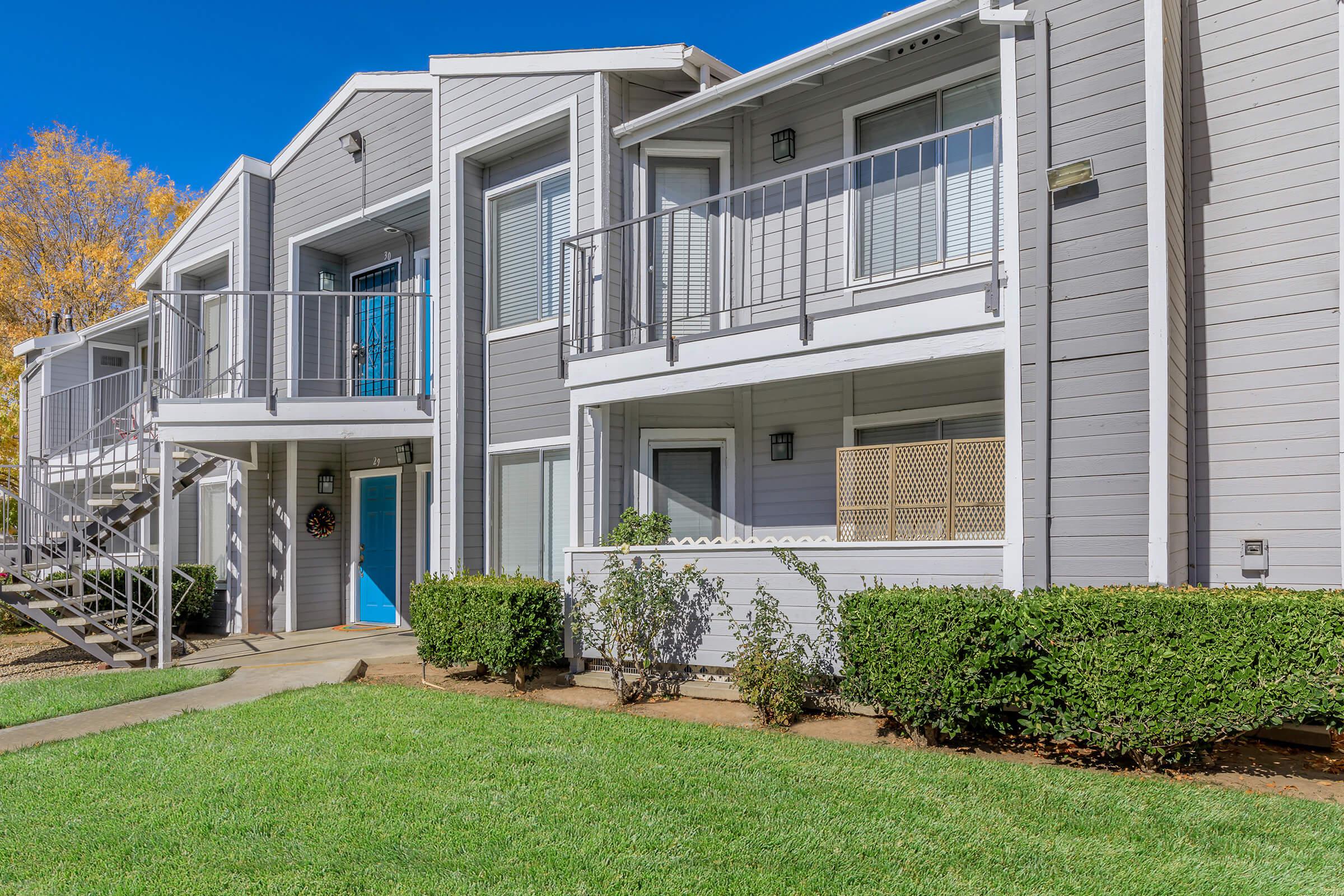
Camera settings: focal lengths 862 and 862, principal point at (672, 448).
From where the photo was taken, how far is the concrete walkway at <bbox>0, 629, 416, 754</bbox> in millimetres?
6750

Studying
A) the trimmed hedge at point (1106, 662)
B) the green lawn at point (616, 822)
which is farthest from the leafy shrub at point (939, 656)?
the green lawn at point (616, 822)

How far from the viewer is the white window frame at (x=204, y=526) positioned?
42.7 feet

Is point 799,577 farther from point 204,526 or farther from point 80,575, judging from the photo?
point 204,526

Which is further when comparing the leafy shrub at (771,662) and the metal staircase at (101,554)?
the metal staircase at (101,554)

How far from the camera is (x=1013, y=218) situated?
6367 mm

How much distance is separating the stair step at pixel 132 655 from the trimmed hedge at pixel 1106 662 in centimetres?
807

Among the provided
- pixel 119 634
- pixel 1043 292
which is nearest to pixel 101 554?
pixel 119 634

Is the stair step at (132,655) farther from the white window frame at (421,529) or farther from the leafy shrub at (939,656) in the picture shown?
the leafy shrub at (939,656)

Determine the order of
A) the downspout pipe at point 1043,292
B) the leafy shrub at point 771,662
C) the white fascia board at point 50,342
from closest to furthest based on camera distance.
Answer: the downspout pipe at point 1043,292, the leafy shrub at point 771,662, the white fascia board at point 50,342

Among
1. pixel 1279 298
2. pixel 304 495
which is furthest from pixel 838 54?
pixel 304 495

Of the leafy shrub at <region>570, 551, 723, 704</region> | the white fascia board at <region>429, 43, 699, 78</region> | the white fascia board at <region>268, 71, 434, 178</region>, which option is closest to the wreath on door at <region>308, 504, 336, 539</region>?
the white fascia board at <region>268, 71, 434, 178</region>

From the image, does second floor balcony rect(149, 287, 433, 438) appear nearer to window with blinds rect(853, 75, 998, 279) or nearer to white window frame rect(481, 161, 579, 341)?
white window frame rect(481, 161, 579, 341)

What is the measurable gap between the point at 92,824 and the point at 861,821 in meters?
4.00

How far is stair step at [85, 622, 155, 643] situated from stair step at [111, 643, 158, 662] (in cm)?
18
